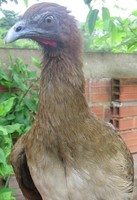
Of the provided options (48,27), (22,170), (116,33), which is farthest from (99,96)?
(48,27)

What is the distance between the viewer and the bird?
4.89ft

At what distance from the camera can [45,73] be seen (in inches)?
61.4

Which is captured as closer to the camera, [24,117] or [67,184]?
[67,184]

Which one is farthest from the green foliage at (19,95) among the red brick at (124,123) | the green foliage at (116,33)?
the red brick at (124,123)

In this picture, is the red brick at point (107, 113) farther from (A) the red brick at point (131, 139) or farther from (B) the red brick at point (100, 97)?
(A) the red brick at point (131, 139)

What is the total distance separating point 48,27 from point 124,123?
140cm

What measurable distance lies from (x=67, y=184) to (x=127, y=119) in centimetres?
120

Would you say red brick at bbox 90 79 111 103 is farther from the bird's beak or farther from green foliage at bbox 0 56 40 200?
the bird's beak

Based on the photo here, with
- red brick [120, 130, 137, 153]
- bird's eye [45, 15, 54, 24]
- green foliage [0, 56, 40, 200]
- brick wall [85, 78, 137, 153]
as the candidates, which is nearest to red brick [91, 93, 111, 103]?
brick wall [85, 78, 137, 153]

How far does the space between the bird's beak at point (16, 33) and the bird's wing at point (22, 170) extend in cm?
59

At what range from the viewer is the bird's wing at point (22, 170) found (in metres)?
1.79

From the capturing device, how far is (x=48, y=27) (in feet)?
4.73

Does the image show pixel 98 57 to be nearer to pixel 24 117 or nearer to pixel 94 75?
pixel 94 75

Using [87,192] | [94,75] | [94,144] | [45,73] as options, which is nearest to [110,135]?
[94,144]
